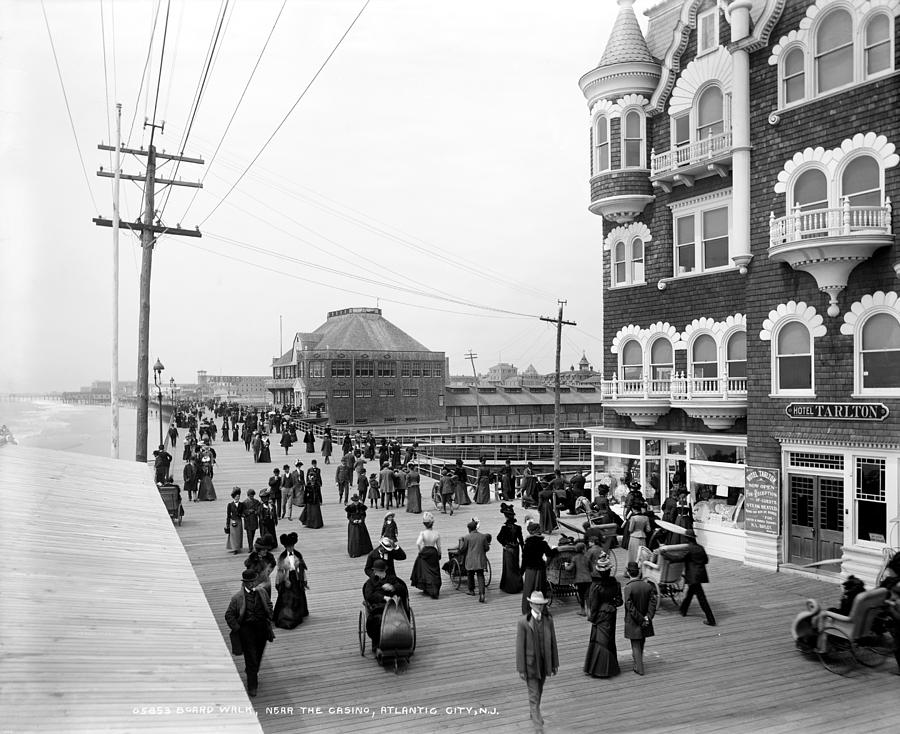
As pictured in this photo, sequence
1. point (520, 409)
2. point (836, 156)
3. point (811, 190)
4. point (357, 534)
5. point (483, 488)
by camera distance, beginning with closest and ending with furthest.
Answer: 1. point (836, 156)
2. point (811, 190)
3. point (357, 534)
4. point (483, 488)
5. point (520, 409)

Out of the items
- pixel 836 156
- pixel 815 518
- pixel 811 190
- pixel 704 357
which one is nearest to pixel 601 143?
pixel 704 357

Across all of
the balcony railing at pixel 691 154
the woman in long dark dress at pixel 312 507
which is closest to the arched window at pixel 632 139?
the balcony railing at pixel 691 154

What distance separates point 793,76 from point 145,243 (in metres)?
19.4

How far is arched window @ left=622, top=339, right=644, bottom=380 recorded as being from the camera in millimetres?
22969

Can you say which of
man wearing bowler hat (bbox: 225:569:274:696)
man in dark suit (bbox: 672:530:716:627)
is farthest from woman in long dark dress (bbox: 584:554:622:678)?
man wearing bowler hat (bbox: 225:569:274:696)

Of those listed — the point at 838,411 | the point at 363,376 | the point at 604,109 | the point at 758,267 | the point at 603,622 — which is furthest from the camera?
the point at 363,376

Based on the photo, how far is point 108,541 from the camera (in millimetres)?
8133

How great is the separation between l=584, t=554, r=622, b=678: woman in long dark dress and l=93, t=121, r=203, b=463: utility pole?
55.6 feet

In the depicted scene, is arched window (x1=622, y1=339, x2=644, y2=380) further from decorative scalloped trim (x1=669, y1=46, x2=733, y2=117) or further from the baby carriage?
the baby carriage

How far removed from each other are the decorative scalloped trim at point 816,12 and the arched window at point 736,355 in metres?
6.95

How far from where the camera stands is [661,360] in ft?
72.9

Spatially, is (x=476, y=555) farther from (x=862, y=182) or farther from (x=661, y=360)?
(x=862, y=182)

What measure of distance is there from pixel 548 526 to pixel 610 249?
952cm

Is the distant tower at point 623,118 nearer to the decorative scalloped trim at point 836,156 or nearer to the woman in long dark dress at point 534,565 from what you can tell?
the decorative scalloped trim at point 836,156
